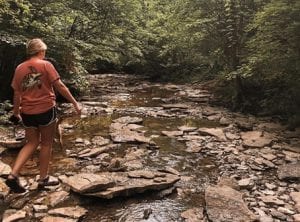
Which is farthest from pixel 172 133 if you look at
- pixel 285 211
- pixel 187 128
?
pixel 285 211

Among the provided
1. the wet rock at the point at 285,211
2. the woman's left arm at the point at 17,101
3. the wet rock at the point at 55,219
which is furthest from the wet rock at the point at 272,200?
the woman's left arm at the point at 17,101

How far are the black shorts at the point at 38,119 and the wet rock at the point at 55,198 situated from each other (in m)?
1.00

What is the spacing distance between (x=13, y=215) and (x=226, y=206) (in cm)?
270

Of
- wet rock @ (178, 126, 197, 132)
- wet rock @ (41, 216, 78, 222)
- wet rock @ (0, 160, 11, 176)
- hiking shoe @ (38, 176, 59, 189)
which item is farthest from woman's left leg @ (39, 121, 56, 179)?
wet rock @ (178, 126, 197, 132)

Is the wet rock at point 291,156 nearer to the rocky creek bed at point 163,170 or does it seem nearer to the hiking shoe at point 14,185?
the rocky creek bed at point 163,170

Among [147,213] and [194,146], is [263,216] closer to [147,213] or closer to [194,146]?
[147,213]

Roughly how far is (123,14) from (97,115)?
256 inches

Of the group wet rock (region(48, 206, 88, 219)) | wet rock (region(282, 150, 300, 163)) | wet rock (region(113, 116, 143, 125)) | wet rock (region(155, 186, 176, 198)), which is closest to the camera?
wet rock (region(48, 206, 88, 219))

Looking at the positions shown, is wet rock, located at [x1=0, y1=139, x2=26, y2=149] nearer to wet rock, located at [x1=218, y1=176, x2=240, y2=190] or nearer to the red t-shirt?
the red t-shirt

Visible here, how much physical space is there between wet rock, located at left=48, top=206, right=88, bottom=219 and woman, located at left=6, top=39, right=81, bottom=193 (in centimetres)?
69

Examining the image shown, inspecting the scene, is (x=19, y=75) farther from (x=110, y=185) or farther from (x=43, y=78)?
(x=110, y=185)

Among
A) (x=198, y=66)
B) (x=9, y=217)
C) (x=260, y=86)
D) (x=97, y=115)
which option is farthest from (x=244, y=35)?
(x=9, y=217)

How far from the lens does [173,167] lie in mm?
6746

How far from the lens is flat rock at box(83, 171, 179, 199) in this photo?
204 inches
